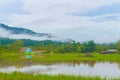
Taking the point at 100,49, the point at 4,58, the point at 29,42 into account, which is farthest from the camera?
the point at 29,42

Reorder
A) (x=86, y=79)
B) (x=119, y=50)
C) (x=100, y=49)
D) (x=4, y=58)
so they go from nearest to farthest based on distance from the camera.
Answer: (x=86, y=79) < (x=4, y=58) < (x=119, y=50) < (x=100, y=49)

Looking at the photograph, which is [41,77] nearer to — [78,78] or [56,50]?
[78,78]

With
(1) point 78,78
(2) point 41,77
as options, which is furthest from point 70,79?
(2) point 41,77

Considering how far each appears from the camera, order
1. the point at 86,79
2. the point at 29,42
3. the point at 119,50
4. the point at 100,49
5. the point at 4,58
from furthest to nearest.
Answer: the point at 29,42, the point at 100,49, the point at 119,50, the point at 4,58, the point at 86,79

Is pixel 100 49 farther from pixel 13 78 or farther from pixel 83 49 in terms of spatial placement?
pixel 13 78

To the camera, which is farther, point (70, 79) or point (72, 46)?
point (72, 46)

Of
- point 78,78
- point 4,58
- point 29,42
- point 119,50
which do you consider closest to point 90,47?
point 119,50

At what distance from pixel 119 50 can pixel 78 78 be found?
171 feet

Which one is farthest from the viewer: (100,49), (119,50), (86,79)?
(100,49)

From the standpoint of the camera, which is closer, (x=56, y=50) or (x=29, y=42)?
(x=56, y=50)

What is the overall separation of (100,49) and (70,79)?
56029mm

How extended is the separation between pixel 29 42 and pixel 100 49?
251 feet

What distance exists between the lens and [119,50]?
6950 centimetres

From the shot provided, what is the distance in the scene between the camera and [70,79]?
18.7 m
